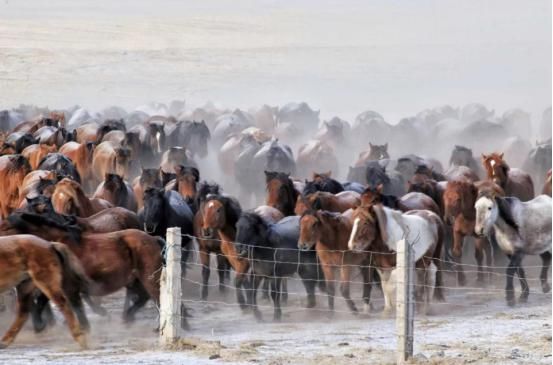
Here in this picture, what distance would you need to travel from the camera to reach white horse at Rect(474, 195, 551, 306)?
605 inches

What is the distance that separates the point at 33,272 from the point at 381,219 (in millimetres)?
4517

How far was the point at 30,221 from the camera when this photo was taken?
1274 centimetres

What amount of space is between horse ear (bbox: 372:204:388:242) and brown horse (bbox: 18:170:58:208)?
446 cm

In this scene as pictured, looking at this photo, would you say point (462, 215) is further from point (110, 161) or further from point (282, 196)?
point (110, 161)

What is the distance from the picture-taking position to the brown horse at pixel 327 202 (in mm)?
16219

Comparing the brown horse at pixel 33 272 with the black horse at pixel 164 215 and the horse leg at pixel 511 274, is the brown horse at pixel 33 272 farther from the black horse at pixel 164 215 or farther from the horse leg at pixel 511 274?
the horse leg at pixel 511 274

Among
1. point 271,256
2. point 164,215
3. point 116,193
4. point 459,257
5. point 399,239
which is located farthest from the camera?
point 116,193

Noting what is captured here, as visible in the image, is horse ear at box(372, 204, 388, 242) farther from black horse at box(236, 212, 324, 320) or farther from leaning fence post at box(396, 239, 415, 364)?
leaning fence post at box(396, 239, 415, 364)

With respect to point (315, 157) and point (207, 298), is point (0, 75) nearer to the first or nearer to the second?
point (315, 157)

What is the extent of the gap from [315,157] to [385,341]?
16.5 meters

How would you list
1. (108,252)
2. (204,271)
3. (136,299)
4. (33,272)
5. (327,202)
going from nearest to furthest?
(33,272) < (108,252) < (136,299) < (204,271) < (327,202)

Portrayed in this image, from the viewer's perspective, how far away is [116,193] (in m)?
18.4

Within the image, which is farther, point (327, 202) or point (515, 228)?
point (327, 202)

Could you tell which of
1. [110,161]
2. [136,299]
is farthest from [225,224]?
[110,161]
